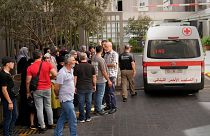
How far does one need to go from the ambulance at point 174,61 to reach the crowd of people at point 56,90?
6.79ft

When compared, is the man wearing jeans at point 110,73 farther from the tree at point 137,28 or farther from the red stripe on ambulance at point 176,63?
the tree at point 137,28

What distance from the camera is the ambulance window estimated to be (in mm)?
12312

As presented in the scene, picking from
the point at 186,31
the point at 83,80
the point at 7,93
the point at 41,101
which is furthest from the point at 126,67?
the point at 7,93

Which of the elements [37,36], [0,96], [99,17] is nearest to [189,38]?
[99,17]

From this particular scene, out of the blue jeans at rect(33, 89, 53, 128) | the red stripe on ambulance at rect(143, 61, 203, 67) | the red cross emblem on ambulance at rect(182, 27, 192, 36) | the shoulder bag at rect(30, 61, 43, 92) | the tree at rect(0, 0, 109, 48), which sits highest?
the tree at rect(0, 0, 109, 48)

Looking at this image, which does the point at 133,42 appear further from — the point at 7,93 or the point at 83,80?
the point at 7,93

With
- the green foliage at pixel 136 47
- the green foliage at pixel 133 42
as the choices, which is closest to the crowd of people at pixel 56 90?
the green foliage at pixel 136 47

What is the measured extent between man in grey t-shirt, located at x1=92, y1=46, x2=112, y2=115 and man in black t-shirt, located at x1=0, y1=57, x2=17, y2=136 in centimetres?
260

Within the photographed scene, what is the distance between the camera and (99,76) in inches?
388

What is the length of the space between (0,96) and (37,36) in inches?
191

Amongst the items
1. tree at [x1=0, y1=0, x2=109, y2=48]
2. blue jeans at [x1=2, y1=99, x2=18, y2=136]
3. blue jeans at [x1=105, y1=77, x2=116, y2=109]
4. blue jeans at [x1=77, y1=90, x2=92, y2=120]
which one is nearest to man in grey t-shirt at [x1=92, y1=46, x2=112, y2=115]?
blue jeans at [x1=105, y1=77, x2=116, y2=109]

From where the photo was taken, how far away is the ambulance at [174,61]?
478 inches

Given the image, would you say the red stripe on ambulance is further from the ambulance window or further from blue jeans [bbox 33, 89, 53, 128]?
blue jeans [bbox 33, 89, 53, 128]

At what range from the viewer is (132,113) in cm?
1007
